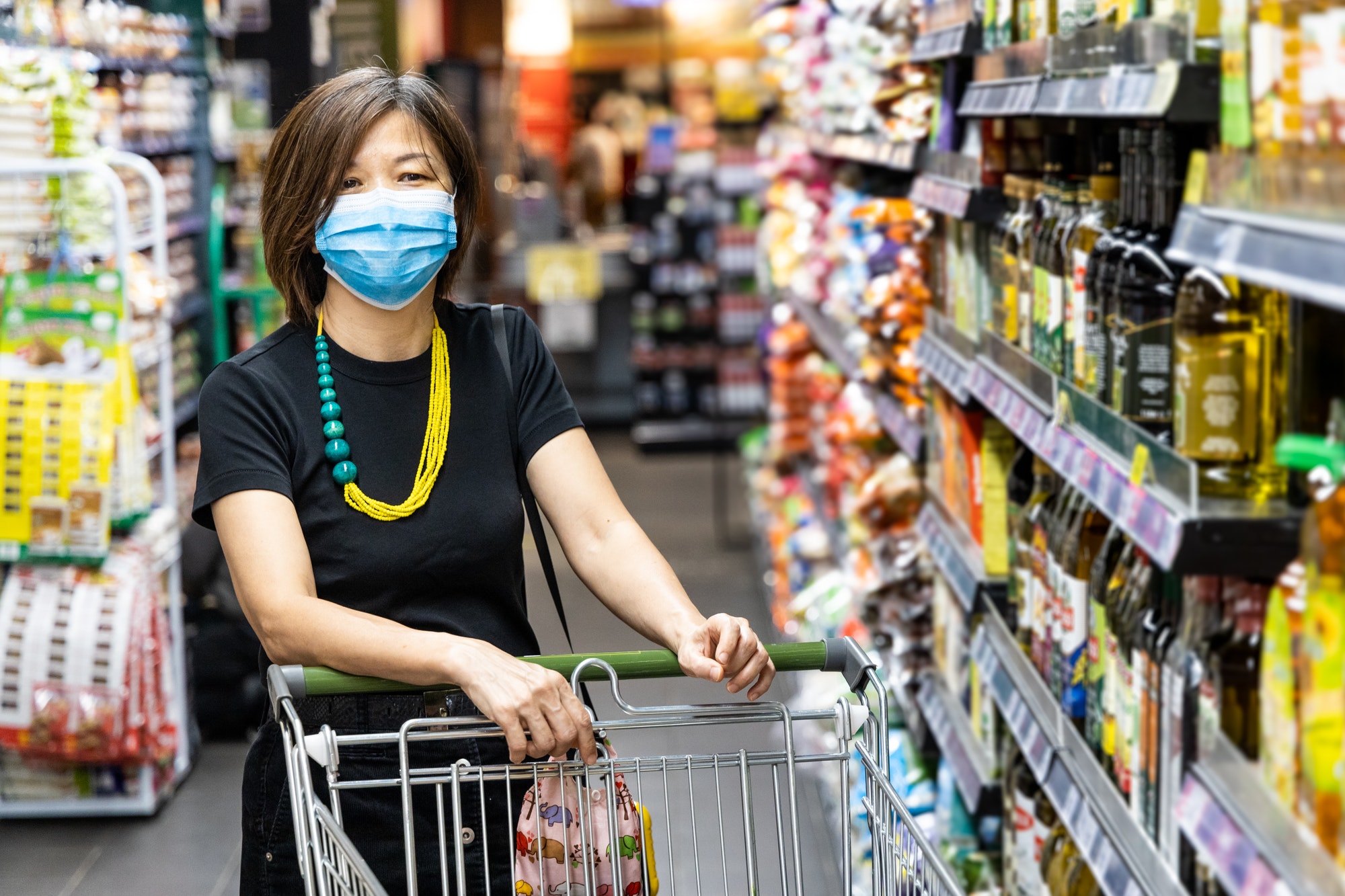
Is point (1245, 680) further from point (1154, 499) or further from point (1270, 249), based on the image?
point (1270, 249)

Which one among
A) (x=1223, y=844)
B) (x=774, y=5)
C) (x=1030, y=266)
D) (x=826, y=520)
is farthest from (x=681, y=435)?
(x=1223, y=844)

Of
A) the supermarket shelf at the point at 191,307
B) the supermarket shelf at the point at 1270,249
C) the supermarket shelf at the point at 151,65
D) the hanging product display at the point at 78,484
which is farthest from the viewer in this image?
the supermarket shelf at the point at 191,307

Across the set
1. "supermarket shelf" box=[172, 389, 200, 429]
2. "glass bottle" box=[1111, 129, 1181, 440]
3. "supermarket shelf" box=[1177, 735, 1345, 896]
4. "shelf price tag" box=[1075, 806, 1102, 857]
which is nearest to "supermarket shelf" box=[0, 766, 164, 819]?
"supermarket shelf" box=[172, 389, 200, 429]

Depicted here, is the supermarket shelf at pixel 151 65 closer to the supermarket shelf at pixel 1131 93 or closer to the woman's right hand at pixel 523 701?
the supermarket shelf at pixel 1131 93

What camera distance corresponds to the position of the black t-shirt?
180 centimetres

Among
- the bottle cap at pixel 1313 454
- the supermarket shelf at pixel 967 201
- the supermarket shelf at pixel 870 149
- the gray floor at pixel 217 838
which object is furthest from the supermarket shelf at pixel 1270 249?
the supermarket shelf at pixel 870 149

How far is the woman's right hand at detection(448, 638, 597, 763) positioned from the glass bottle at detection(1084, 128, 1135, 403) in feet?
2.63

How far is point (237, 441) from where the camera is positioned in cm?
178

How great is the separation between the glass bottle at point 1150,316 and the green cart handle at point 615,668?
1.45 feet

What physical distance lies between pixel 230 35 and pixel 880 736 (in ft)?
24.4

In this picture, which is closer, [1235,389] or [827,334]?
[1235,389]

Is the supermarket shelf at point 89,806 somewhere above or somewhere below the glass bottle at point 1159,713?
below

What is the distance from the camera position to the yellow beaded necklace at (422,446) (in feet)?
6.04

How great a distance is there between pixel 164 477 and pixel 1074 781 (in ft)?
10.0
